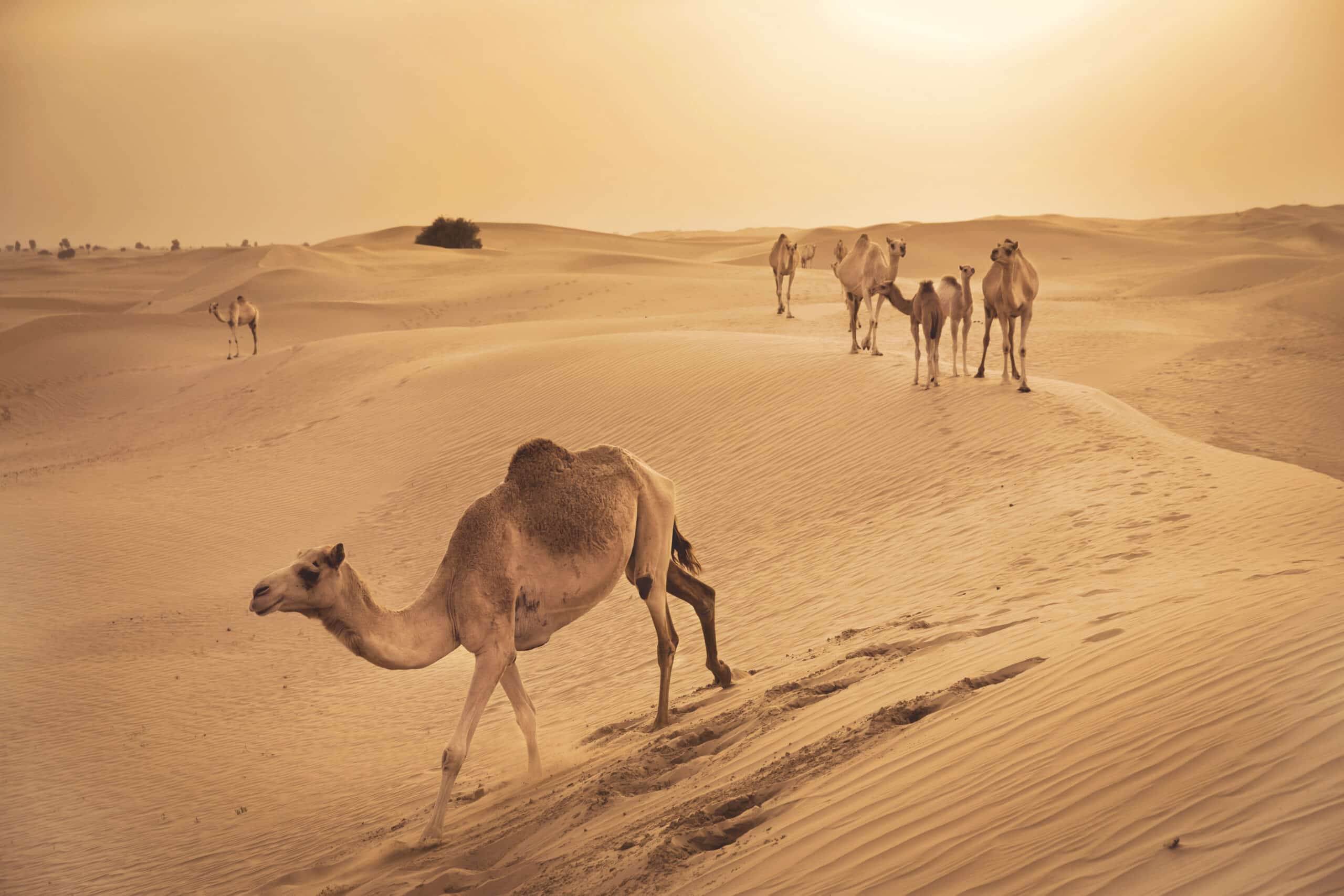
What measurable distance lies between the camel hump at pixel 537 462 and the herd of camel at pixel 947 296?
973 cm

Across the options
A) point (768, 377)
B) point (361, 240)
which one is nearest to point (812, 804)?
point (768, 377)

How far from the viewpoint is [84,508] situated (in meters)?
17.5

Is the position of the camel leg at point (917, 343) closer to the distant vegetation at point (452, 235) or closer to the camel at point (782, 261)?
the camel at point (782, 261)

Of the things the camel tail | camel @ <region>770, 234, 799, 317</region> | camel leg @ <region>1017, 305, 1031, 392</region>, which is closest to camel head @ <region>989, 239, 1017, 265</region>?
camel leg @ <region>1017, 305, 1031, 392</region>

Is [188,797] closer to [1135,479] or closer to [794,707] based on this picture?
[794,707]

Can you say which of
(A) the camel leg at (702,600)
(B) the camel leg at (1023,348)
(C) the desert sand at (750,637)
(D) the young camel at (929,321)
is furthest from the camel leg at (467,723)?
(B) the camel leg at (1023,348)

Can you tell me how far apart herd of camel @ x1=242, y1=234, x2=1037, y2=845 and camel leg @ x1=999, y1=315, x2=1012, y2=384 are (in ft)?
31.3

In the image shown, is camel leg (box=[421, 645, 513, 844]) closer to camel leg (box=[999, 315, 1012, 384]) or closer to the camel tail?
the camel tail

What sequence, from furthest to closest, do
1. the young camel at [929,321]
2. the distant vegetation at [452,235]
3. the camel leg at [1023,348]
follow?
1. the distant vegetation at [452,235]
2. the young camel at [929,321]
3. the camel leg at [1023,348]

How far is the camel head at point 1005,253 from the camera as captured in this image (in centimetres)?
1627

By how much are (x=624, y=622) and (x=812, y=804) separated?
7272 mm

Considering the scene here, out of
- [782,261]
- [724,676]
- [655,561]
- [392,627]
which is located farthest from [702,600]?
[782,261]

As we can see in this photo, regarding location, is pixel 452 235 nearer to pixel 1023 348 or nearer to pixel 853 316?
pixel 853 316

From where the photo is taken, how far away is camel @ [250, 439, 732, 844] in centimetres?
630
